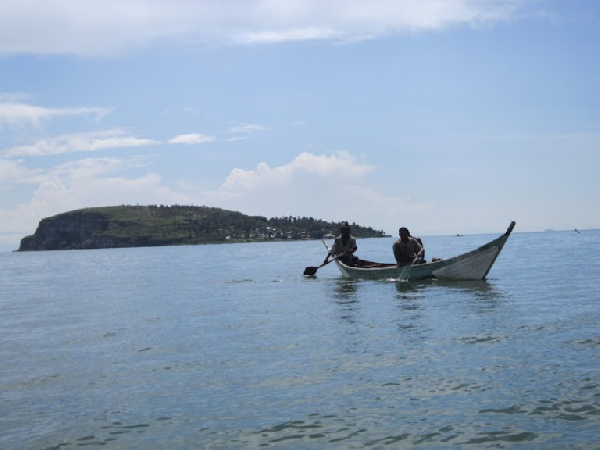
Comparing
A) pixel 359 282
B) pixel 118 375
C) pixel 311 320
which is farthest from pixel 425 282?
pixel 118 375

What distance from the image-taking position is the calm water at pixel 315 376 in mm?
9773

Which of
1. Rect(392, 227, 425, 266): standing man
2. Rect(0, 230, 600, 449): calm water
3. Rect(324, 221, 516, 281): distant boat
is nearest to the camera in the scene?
Rect(0, 230, 600, 449): calm water

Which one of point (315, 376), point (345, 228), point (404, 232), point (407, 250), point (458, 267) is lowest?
point (315, 376)

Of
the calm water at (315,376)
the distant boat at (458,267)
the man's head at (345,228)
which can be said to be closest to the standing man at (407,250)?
the distant boat at (458,267)

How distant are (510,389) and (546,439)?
259 cm

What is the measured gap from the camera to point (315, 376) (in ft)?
43.5

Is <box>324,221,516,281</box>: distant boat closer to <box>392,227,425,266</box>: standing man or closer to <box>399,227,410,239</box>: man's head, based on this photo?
<box>392,227,425,266</box>: standing man

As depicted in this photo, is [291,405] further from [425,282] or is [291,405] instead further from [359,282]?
[359,282]

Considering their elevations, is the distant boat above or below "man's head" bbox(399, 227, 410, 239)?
below

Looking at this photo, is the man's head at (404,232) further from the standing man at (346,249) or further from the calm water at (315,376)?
the calm water at (315,376)

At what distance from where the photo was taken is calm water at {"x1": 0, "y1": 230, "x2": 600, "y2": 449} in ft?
32.1

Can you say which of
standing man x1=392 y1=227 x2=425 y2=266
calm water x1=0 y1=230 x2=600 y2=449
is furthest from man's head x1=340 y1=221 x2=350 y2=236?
calm water x1=0 y1=230 x2=600 y2=449

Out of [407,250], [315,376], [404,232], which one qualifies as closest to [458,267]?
[407,250]

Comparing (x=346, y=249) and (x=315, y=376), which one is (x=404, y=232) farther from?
(x=315, y=376)
